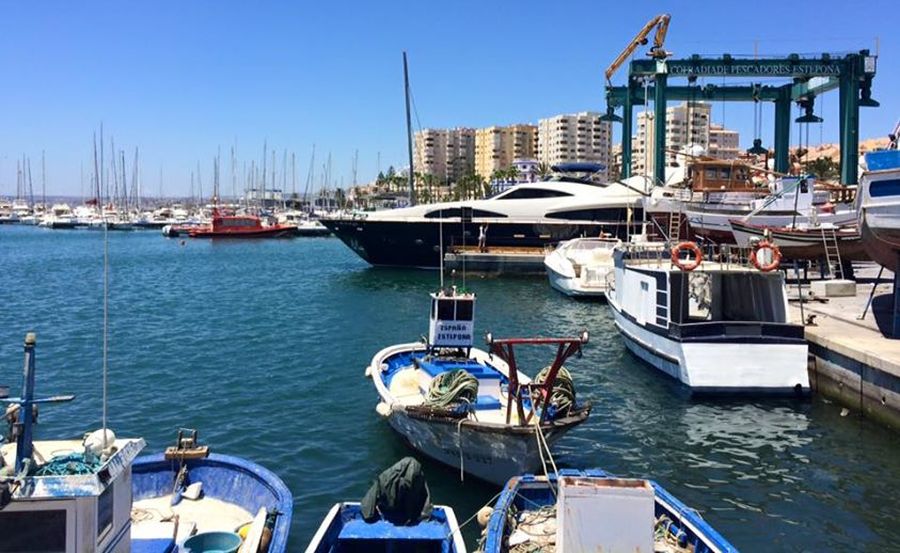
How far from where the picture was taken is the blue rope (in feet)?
23.7

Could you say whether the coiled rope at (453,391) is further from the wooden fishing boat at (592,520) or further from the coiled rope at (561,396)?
the wooden fishing boat at (592,520)

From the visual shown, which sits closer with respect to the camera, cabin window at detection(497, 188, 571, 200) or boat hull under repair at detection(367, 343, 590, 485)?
boat hull under repair at detection(367, 343, 590, 485)

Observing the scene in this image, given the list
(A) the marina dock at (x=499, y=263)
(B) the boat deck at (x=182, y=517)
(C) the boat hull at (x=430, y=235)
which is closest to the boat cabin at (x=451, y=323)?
(B) the boat deck at (x=182, y=517)

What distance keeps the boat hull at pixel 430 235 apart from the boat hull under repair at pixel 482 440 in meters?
43.7

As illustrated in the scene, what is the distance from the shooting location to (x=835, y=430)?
58.1 feet

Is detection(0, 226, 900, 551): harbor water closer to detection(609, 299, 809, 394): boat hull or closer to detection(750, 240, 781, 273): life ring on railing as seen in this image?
detection(609, 299, 809, 394): boat hull

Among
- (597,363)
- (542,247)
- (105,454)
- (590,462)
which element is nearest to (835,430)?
(590,462)

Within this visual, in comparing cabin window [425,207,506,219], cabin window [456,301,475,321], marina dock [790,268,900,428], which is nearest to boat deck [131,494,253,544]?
cabin window [456,301,475,321]

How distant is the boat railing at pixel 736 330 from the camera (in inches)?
789

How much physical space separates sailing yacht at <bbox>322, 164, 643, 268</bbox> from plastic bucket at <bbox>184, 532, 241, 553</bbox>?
48.9m

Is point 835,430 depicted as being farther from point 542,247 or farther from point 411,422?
point 542,247

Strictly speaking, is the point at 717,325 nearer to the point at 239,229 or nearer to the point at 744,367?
the point at 744,367

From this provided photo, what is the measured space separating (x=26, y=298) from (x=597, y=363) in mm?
36162

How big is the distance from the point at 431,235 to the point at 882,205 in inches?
1618
